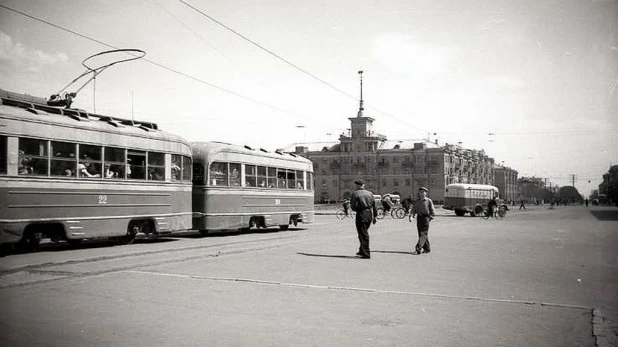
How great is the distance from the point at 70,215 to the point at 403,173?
10213 centimetres

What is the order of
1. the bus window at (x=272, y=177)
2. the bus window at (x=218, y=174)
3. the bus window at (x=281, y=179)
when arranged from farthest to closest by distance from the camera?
the bus window at (x=281, y=179) → the bus window at (x=272, y=177) → the bus window at (x=218, y=174)

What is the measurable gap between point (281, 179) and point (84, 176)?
1030 centimetres

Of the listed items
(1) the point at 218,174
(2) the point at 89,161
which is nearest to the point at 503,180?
(1) the point at 218,174

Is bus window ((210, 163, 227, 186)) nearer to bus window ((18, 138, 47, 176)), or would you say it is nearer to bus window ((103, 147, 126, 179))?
bus window ((103, 147, 126, 179))

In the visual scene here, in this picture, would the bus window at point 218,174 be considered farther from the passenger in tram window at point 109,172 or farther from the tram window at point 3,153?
the tram window at point 3,153

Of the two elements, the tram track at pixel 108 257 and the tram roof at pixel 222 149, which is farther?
the tram roof at pixel 222 149

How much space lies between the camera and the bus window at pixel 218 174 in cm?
1889

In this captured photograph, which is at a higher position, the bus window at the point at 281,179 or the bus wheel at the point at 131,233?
the bus window at the point at 281,179

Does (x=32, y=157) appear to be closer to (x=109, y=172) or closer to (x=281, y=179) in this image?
(x=109, y=172)

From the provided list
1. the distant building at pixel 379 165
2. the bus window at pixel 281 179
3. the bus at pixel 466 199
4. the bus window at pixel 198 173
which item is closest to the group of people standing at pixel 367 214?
the bus window at pixel 198 173

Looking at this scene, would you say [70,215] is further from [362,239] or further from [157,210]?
[362,239]

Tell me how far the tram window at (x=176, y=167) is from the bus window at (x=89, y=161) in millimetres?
2955

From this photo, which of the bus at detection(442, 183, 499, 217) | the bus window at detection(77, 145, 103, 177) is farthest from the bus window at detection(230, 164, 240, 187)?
the bus at detection(442, 183, 499, 217)

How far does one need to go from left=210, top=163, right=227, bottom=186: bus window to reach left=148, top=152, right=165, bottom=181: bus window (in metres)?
2.50
